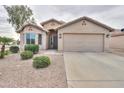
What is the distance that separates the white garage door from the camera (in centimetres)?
1714

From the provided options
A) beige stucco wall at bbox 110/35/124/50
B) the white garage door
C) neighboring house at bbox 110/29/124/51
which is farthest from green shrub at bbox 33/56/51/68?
beige stucco wall at bbox 110/35/124/50

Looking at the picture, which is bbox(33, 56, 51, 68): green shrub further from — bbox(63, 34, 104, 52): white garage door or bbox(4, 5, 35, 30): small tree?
bbox(4, 5, 35, 30): small tree

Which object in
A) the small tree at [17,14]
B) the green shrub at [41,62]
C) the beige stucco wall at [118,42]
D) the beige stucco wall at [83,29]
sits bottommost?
the green shrub at [41,62]

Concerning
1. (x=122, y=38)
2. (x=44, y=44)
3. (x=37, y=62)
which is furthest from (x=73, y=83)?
(x=122, y=38)

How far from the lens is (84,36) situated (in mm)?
17219

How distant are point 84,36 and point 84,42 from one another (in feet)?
2.41

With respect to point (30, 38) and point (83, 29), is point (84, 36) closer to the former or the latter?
point (83, 29)

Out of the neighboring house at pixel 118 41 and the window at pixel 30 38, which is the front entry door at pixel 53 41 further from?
the neighboring house at pixel 118 41

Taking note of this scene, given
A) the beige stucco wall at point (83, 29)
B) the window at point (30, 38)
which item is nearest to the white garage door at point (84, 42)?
the beige stucco wall at point (83, 29)

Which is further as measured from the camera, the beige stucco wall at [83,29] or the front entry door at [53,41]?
the front entry door at [53,41]

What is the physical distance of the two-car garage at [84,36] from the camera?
17.0 metres

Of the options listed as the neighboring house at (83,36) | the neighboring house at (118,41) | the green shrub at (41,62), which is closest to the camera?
the green shrub at (41,62)

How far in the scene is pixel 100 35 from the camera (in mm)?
17219
